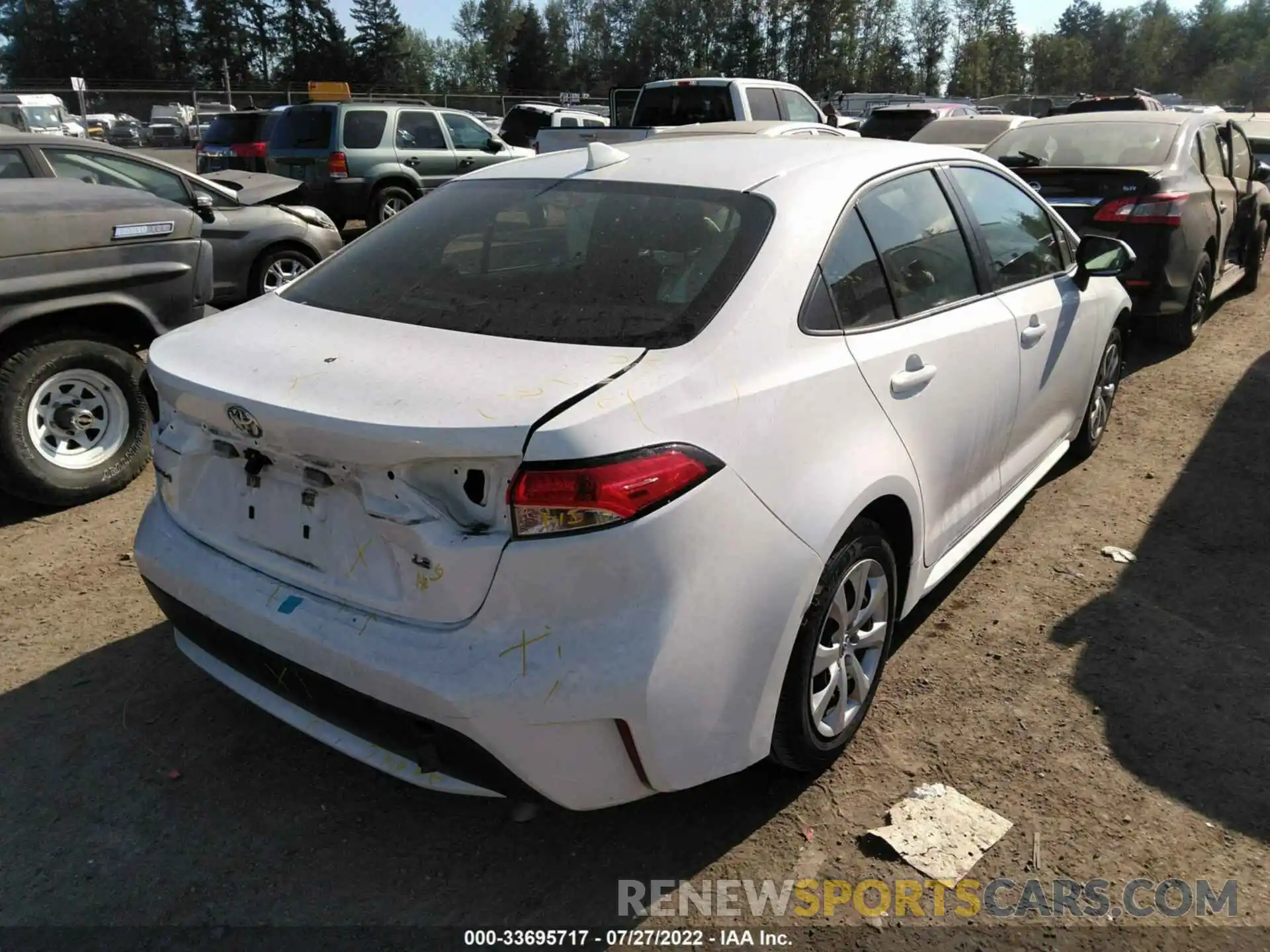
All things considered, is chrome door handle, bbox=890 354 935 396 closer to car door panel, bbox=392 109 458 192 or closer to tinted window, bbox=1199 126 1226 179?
tinted window, bbox=1199 126 1226 179

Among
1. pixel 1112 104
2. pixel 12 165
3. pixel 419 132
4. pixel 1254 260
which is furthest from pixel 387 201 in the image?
pixel 1112 104

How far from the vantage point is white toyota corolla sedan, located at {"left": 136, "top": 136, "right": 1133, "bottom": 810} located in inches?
79.7

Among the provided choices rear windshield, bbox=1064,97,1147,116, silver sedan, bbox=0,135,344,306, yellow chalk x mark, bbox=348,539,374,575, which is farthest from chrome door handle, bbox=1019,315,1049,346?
rear windshield, bbox=1064,97,1147,116

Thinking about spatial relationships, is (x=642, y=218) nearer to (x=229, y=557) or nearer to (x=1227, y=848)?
(x=229, y=557)

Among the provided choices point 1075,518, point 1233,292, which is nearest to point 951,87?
point 1233,292

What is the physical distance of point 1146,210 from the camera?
6508 mm

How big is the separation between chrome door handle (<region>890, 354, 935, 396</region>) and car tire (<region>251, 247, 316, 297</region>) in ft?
20.3

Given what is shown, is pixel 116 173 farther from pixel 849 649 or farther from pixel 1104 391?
pixel 1104 391

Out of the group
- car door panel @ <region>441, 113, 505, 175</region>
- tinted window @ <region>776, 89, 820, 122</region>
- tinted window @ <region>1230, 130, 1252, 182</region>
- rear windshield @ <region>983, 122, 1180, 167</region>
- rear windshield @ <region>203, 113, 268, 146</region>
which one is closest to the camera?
rear windshield @ <region>983, 122, 1180, 167</region>

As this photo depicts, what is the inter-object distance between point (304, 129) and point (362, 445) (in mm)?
12257

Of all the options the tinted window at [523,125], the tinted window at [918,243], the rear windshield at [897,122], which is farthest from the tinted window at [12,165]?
the tinted window at [523,125]

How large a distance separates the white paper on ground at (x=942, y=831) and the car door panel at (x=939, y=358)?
0.76 m

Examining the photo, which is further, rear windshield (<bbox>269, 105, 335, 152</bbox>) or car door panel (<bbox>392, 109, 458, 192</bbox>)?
car door panel (<bbox>392, 109, 458, 192</bbox>)

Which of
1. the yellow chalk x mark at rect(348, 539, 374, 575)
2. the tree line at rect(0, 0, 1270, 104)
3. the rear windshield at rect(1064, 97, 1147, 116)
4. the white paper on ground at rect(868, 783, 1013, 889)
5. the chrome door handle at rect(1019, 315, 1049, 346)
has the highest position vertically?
the tree line at rect(0, 0, 1270, 104)
